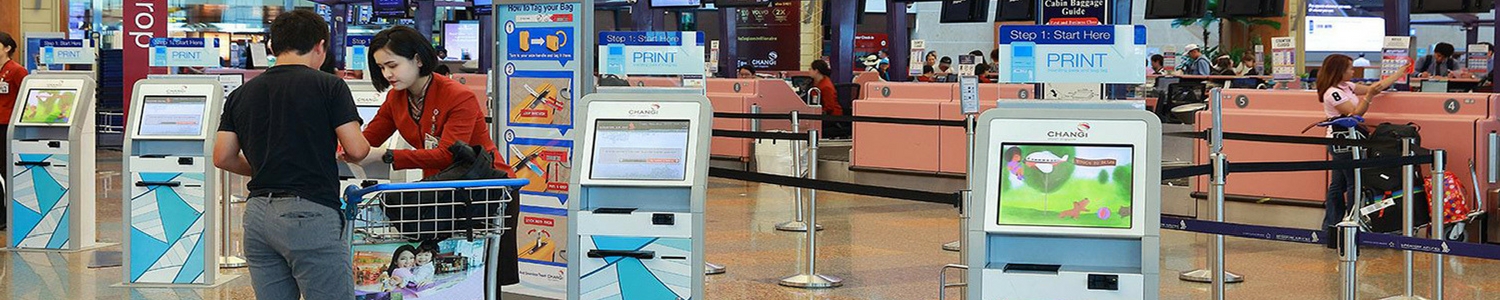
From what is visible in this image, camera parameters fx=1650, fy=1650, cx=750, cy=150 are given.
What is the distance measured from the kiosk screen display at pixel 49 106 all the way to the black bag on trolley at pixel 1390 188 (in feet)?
20.7

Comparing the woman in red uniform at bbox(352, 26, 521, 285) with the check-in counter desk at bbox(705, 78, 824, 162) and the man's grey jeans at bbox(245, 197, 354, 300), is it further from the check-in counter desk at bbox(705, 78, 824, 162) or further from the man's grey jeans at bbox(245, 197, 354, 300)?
the check-in counter desk at bbox(705, 78, 824, 162)

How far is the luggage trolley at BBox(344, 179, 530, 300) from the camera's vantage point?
4.00 meters

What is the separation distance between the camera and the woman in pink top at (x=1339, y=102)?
831 cm

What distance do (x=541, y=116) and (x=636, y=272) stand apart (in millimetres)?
1449

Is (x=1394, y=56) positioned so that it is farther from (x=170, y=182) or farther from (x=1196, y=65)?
(x=1196, y=65)

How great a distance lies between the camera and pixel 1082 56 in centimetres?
472

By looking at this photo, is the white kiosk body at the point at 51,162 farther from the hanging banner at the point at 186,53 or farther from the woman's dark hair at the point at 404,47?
the woman's dark hair at the point at 404,47

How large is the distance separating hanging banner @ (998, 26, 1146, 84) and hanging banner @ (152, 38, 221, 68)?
15.9 ft

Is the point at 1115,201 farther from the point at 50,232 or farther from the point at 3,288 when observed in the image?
the point at 50,232

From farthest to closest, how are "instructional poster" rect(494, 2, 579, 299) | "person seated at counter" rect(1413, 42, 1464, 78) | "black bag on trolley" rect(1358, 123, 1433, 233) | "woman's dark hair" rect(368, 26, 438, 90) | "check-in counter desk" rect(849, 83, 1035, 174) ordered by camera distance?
"person seated at counter" rect(1413, 42, 1464, 78) → "check-in counter desk" rect(849, 83, 1035, 174) → "black bag on trolley" rect(1358, 123, 1433, 233) → "instructional poster" rect(494, 2, 579, 299) → "woman's dark hair" rect(368, 26, 438, 90)

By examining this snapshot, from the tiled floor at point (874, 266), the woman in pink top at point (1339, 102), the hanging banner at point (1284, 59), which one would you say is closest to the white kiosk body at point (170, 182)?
the tiled floor at point (874, 266)

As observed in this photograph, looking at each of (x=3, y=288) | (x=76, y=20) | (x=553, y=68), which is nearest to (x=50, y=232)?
(x=3, y=288)

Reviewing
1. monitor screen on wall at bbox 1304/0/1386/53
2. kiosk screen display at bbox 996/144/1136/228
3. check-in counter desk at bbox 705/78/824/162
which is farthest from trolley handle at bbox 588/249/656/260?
monitor screen on wall at bbox 1304/0/1386/53

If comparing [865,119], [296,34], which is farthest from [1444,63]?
[296,34]
